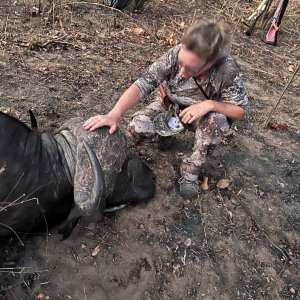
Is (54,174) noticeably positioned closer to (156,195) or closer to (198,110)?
(156,195)

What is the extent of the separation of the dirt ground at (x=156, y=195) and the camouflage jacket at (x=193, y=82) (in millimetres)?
726

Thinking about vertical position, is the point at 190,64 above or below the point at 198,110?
above

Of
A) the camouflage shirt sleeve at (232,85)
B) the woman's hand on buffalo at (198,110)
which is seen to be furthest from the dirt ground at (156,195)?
the camouflage shirt sleeve at (232,85)

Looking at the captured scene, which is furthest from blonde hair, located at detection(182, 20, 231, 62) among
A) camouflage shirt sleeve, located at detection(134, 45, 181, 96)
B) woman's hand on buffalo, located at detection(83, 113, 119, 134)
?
woman's hand on buffalo, located at detection(83, 113, 119, 134)

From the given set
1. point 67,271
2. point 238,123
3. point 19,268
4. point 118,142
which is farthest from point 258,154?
point 19,268

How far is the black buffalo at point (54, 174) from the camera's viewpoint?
2643 mm

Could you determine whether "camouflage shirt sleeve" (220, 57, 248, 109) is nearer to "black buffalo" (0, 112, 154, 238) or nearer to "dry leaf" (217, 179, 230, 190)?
"dry leaf" (217, 179, 230, 190)

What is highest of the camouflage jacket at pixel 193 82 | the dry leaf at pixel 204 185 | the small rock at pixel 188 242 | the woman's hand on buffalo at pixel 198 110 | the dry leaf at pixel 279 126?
the camouflage jacket at pixel 193 82

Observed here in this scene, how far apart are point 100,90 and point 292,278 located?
2.73 m

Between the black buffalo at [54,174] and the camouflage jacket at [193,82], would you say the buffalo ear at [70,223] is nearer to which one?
the black buffalo at [54,174]

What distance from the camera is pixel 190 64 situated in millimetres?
3004

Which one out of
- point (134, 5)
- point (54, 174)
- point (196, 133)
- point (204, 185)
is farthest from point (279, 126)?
point (134, 5)

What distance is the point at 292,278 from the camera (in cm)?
321

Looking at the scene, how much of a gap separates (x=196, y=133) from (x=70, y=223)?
1.30 m
